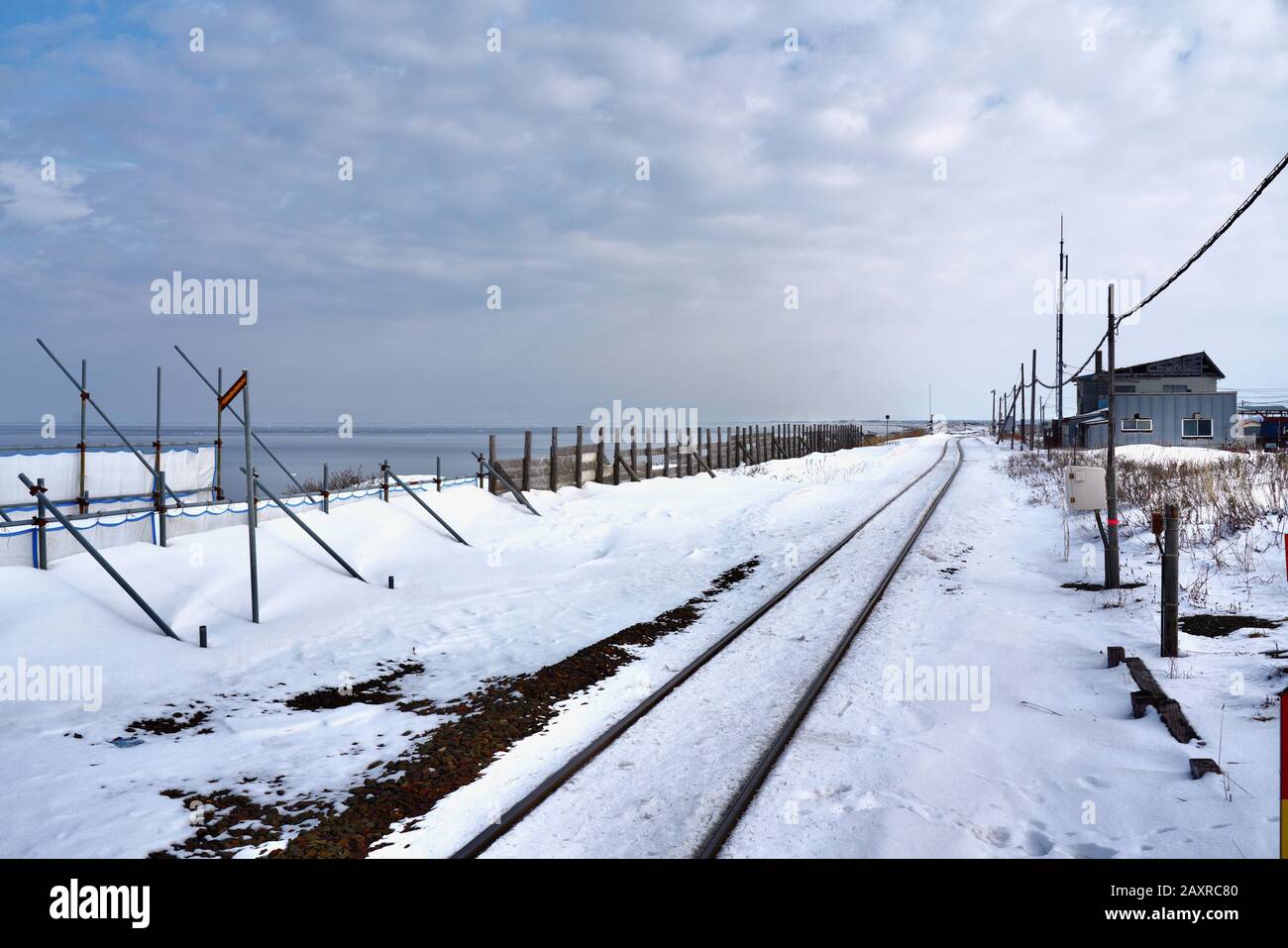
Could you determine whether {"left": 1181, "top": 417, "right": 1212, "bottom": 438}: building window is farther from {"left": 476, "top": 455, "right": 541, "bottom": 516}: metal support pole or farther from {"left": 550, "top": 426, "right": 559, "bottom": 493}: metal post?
{"left": 476, "top": 455, "right": 541, "bottom": 516}: metal support pole

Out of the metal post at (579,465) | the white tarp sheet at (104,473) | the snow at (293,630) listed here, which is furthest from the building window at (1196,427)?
the white tarp sheet at (104,473)

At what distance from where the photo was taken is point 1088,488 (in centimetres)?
1130

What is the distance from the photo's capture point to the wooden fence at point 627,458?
23.2m

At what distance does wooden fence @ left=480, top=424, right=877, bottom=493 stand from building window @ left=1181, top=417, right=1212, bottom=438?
25.6 m

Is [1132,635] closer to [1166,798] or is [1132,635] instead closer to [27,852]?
[1166,798]

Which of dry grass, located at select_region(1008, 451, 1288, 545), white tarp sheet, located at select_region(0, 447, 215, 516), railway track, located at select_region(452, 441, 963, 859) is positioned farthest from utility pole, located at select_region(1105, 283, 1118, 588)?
white tarp sheet, located at select_region(0, 447, 215, 516)

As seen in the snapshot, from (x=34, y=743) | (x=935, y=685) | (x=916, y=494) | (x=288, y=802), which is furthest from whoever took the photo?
(x=916, y=494)

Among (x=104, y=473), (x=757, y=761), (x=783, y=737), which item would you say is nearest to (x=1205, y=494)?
(x=783, y=737)

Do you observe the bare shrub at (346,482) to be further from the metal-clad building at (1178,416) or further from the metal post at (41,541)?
the metal-clad building at (1178,416)

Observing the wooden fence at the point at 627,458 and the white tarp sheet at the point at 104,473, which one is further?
the wooden fence at the point at 627,458

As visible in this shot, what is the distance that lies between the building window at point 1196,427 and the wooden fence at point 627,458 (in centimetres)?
2557
